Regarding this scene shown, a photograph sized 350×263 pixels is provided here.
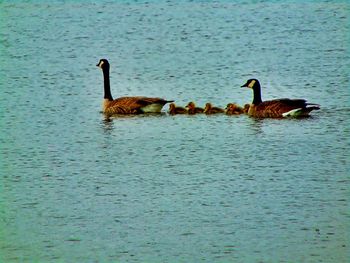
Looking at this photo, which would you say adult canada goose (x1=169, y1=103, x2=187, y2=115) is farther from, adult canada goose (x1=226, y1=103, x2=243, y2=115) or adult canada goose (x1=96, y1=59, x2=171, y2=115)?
adult canada goose (x1=226, y1=103, x2=243, y2=115)

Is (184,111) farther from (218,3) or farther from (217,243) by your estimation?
(218,3)

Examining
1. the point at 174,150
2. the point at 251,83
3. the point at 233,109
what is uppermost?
the point at 251,83

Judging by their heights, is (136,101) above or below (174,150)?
above

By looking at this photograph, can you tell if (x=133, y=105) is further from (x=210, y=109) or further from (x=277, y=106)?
(x=277, y=106)

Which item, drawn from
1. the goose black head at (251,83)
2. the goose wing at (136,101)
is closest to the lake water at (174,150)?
the goose wing at (136,101)

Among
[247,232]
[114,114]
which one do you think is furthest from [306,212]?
[114,114]

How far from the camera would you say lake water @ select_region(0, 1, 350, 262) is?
35.0 ft

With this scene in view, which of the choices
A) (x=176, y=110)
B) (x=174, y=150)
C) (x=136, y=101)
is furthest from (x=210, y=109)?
(x=174, y=150)

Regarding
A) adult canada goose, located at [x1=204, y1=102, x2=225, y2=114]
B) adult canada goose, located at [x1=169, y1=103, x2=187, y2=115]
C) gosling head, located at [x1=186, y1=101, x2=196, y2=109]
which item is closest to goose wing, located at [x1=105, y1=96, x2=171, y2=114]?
adult canada goose, located at [x1=169, y1=103, x2=187, y2=115]

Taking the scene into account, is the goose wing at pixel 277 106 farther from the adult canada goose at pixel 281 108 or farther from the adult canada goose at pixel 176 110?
the adult canada goose at pixel 176 110

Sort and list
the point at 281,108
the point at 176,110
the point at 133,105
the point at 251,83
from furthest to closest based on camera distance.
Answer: the point at 251,83
the point at 133,105
the point at 176,110
the point at 281,108

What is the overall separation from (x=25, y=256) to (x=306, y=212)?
2.57m

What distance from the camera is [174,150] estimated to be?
14.3 metres

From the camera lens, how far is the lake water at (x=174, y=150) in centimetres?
1066
